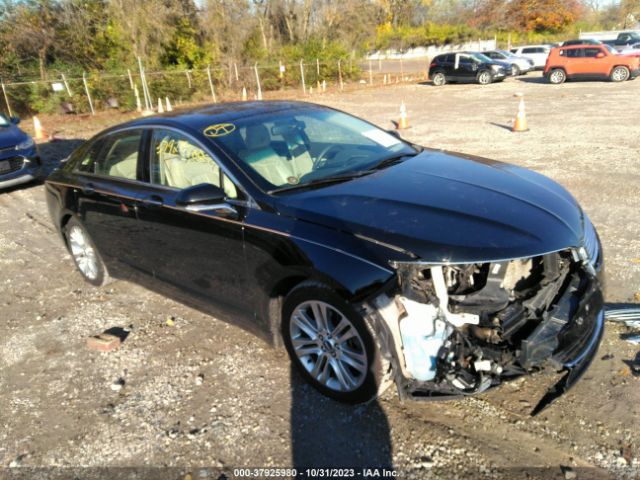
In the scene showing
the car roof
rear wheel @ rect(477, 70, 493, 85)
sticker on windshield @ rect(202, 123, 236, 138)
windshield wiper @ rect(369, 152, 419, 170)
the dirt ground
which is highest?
the car roof

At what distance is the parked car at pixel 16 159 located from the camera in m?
8.95

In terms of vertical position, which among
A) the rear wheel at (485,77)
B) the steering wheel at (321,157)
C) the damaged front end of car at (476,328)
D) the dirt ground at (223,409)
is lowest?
the dirt ground at (223,409)

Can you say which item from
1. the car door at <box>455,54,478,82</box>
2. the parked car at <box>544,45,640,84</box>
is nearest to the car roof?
the parked car at <box>544,45,640,84</box>

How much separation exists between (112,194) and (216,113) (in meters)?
1.15

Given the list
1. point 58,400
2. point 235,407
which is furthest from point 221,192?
point 58,400

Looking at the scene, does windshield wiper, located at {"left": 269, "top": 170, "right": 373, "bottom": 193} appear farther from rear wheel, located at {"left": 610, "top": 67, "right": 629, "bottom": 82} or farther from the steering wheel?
rear wheel, located at {"left": 610, "top": 67, "right": 629, "bottom": 82}

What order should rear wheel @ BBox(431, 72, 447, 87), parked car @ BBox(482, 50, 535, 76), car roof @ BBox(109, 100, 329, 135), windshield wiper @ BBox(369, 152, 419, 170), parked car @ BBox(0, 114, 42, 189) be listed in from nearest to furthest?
1. windshield wiper @ BBox(369, 152, 419, 170)
2. car roof @ BBox(109, 100, 329, 135)
3. parked car @ BBox(0, 114, 42, 189)
4. rear wheel @ BBox(431, 72, 447, 87)
5. parked car @ BBox(482, 50, 535, 76)

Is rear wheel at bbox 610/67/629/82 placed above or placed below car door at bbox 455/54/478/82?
below

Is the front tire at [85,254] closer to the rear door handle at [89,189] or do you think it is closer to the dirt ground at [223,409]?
the dirt ground at [223,409]

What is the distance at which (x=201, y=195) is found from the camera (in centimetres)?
312

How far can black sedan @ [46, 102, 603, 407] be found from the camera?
2.61 m

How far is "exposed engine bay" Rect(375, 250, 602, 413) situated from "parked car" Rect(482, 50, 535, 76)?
29.4m

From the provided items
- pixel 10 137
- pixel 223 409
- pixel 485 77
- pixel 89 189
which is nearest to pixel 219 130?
pixel 89 189

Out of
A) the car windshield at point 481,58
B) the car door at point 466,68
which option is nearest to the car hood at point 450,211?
the car door at point 466,68
